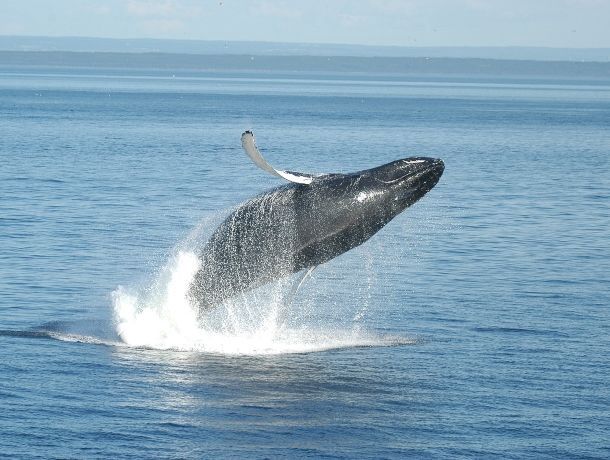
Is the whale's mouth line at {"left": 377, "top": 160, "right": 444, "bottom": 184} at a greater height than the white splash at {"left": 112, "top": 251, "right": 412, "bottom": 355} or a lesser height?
greater

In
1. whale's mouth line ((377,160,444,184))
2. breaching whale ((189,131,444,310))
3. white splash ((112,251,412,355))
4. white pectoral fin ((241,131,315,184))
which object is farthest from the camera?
white splash ((112,251,412,355))

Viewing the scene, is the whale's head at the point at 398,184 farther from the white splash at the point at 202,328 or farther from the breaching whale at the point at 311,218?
the white splash at the point at 202,328

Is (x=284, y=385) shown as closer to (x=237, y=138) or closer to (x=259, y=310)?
(x=259, y=310)

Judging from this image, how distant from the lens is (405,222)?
42156 mm

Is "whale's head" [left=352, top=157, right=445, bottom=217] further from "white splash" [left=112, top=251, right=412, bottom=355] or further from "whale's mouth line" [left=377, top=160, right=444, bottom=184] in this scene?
"white splash" [left=112, top=251, right=412, bottom=355]

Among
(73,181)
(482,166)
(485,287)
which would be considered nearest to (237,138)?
(482,166)

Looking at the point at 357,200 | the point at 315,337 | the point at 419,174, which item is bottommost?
the point at 315,337

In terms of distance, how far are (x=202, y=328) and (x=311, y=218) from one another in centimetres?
417

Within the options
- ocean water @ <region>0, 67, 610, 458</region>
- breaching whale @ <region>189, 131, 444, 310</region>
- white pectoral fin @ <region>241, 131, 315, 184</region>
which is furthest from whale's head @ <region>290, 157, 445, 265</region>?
ocean water @ <region>0, 67, 610, 458</region>

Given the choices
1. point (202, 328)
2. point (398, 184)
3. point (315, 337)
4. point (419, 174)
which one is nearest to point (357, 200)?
point (398, 184)

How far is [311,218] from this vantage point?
19.0 m

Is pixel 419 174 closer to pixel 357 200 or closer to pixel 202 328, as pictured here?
pixel 357 200

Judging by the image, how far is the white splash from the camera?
21.0 m

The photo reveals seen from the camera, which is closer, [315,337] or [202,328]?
[202,328]
